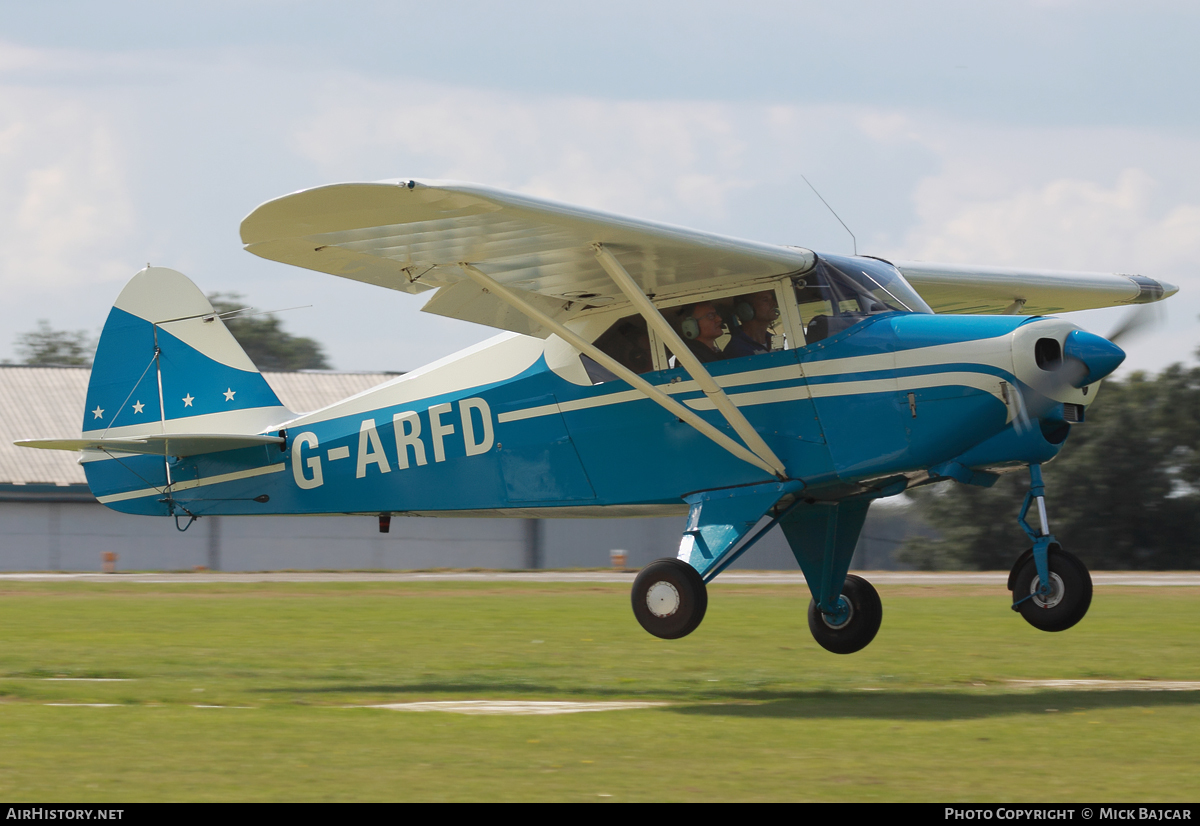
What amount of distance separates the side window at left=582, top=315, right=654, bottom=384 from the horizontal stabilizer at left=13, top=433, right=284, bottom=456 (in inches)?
161

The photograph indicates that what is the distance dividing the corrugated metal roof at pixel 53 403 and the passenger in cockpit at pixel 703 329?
97.2ft

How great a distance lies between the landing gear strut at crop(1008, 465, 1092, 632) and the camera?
10.1 metres

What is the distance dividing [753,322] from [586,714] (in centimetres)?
370

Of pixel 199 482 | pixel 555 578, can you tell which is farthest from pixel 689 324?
pixel 555 578

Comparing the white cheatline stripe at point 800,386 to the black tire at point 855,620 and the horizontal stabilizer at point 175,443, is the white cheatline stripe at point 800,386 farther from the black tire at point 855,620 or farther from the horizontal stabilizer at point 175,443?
the horizontal stabilizer at point 175,443

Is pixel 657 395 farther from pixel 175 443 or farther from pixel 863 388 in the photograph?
pixel 175 443

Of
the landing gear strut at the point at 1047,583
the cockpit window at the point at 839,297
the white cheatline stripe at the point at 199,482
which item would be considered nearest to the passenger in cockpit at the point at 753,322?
the cockpit window at the point at 839,297

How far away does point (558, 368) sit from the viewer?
39.4 ft

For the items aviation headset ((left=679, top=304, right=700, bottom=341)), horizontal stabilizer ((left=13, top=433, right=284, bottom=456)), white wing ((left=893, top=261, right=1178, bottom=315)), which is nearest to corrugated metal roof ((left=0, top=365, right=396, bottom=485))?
horizontal stabilizer ((left=13, top=433, right=284, bottom=456))

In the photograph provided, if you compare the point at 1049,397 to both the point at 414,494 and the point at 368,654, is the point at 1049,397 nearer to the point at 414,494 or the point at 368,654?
the point at 414,494

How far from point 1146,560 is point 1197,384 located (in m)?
6.72

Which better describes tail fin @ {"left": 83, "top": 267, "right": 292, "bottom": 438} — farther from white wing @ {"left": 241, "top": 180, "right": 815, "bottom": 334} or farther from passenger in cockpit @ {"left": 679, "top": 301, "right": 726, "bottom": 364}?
passenger in cockpit @ {"left": 679, "top": 301, "right": 726, "bottom": 364}

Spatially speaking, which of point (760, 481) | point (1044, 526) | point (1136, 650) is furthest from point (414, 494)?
point (1136, 650)

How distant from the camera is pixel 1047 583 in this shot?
10.2 metres
